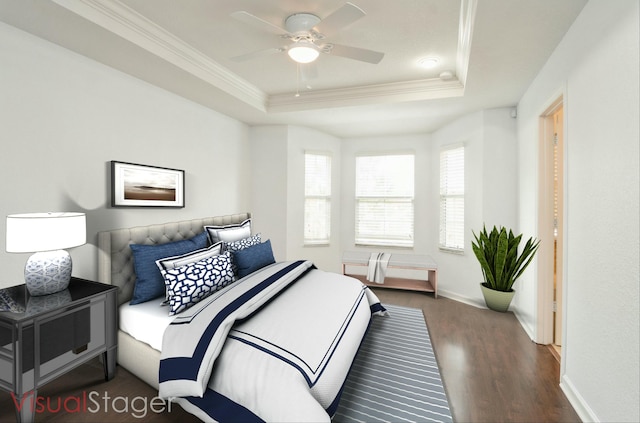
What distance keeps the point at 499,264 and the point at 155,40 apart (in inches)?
157

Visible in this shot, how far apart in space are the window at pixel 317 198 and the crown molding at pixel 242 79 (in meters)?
1.23

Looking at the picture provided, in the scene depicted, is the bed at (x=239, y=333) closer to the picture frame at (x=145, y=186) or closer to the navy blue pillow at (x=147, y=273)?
the navy blue pillow at (x=147, y=273)

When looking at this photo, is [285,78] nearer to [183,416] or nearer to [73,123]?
[73,123]

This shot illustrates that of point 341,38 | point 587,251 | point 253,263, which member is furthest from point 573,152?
point 253,263

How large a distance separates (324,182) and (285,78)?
2.06 meters

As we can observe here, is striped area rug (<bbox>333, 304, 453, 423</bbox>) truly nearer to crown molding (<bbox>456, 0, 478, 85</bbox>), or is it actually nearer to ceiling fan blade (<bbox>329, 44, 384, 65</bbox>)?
ceiling fan blade (<bbox>329, 44, 384, 65</bbox>)

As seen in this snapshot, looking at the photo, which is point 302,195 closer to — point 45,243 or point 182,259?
point 182,259

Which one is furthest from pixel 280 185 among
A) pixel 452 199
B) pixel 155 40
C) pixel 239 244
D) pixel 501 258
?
pixel 501 258

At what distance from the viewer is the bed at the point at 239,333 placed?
1501 millimetres

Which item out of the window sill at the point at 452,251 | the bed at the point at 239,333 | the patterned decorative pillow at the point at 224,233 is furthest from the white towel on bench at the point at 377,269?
the patterned decorative pillow at the point at 224,233

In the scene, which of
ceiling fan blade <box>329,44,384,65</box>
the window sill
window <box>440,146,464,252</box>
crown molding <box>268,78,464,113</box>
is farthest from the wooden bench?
ceiling fan blade <box>329,44,384,65</box>

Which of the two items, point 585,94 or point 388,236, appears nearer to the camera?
point 585,94

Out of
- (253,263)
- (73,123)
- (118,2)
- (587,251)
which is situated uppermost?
(118,2)

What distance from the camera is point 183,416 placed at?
5.99ft
